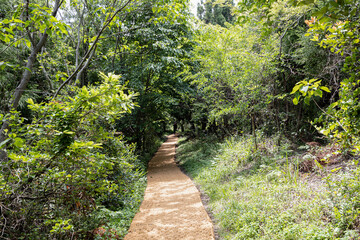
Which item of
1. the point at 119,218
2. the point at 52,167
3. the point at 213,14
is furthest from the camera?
the point at 213,14

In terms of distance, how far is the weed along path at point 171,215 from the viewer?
14.7 feet

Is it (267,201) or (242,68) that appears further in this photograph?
(242,68)

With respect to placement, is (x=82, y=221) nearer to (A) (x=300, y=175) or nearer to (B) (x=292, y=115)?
(A) (x=300, y=175)

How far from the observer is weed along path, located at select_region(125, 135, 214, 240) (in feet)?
14.7

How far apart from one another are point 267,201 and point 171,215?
2.40 m

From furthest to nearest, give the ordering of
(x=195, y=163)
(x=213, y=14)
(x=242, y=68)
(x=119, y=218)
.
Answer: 1. (x=213, y=14)
2. (x=195, y=163)
3. (x=242, y=68)
4. (x=119, y=218)

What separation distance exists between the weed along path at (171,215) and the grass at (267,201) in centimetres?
40

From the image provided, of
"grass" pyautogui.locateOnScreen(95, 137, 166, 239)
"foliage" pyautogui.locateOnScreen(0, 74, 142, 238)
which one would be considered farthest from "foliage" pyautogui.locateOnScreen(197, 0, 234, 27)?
"foliage" pyautogui.locateOnScreen(0, 74, 142, 238)

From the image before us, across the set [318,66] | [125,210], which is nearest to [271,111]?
[318,66]

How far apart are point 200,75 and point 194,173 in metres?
4.36

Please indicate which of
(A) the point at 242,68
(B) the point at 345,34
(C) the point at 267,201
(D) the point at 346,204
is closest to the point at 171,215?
(C) the point at 267,201

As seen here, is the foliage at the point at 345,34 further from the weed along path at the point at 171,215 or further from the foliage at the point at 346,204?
the weed along path at the point at 171,215

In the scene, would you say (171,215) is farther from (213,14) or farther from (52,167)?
(213,14)

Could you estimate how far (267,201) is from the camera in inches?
171
